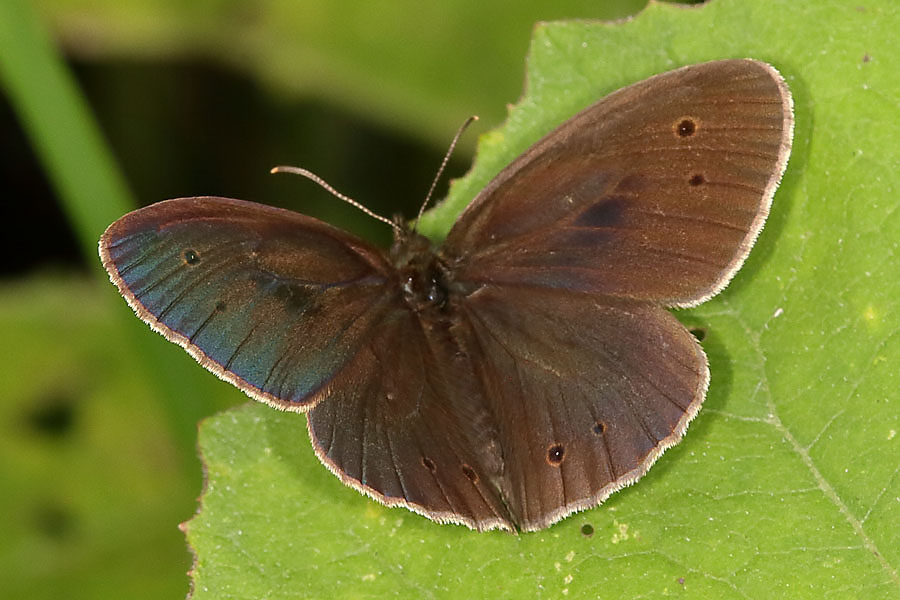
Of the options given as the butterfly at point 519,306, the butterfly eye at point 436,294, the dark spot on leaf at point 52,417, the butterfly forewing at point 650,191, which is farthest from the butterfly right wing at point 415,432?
the dark spot on leaf at point 52,417

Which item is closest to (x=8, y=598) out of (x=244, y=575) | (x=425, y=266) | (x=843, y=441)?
(x=244, y=575)

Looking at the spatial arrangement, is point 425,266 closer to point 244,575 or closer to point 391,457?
point 391,457

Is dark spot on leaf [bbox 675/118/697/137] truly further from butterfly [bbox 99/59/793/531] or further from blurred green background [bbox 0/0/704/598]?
blurred green background [bbox 0/0/704/598]

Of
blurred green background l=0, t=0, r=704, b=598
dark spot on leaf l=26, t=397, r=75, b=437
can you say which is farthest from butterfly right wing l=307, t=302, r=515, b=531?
dark spot on leaf l=26, t=397, r=75, b=437

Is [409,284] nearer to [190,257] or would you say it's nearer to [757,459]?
[190,257]

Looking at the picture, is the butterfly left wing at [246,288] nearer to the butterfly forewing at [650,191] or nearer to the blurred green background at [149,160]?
the butterfly forewing at [650,191]

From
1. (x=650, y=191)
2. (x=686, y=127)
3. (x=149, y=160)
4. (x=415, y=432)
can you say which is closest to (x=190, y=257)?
(x=415, y=432)
